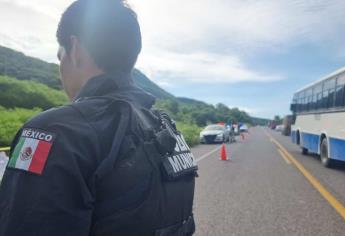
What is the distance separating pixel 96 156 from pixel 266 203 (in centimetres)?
727

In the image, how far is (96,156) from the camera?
1.35 meters

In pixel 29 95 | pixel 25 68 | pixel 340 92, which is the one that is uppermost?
pixel 25 68

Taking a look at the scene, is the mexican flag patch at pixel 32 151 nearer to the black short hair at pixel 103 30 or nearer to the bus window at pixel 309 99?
the black short hair at pixel 103 30

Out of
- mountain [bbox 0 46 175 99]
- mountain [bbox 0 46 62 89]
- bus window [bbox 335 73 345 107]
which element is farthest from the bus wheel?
mountain [bbox 0 46 62 89]

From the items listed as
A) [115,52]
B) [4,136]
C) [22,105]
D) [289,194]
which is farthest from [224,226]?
[22,105]

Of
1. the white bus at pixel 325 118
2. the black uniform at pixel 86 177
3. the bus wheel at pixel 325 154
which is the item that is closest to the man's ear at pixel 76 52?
the black uniform at pixel 86 177

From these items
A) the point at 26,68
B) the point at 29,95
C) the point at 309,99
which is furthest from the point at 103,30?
the point at 26,68

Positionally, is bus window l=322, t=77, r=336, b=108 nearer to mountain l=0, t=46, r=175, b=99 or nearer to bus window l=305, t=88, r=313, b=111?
bus window l=305, t=88, r=313, b=111

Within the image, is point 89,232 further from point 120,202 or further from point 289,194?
point 289,194

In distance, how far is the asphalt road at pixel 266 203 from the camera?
624 cm

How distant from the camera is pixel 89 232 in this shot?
136 centimetres

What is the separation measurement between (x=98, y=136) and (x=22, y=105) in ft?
160

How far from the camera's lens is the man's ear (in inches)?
63.5

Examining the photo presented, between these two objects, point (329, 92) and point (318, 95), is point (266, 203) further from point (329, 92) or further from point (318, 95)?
point (318, 95)
